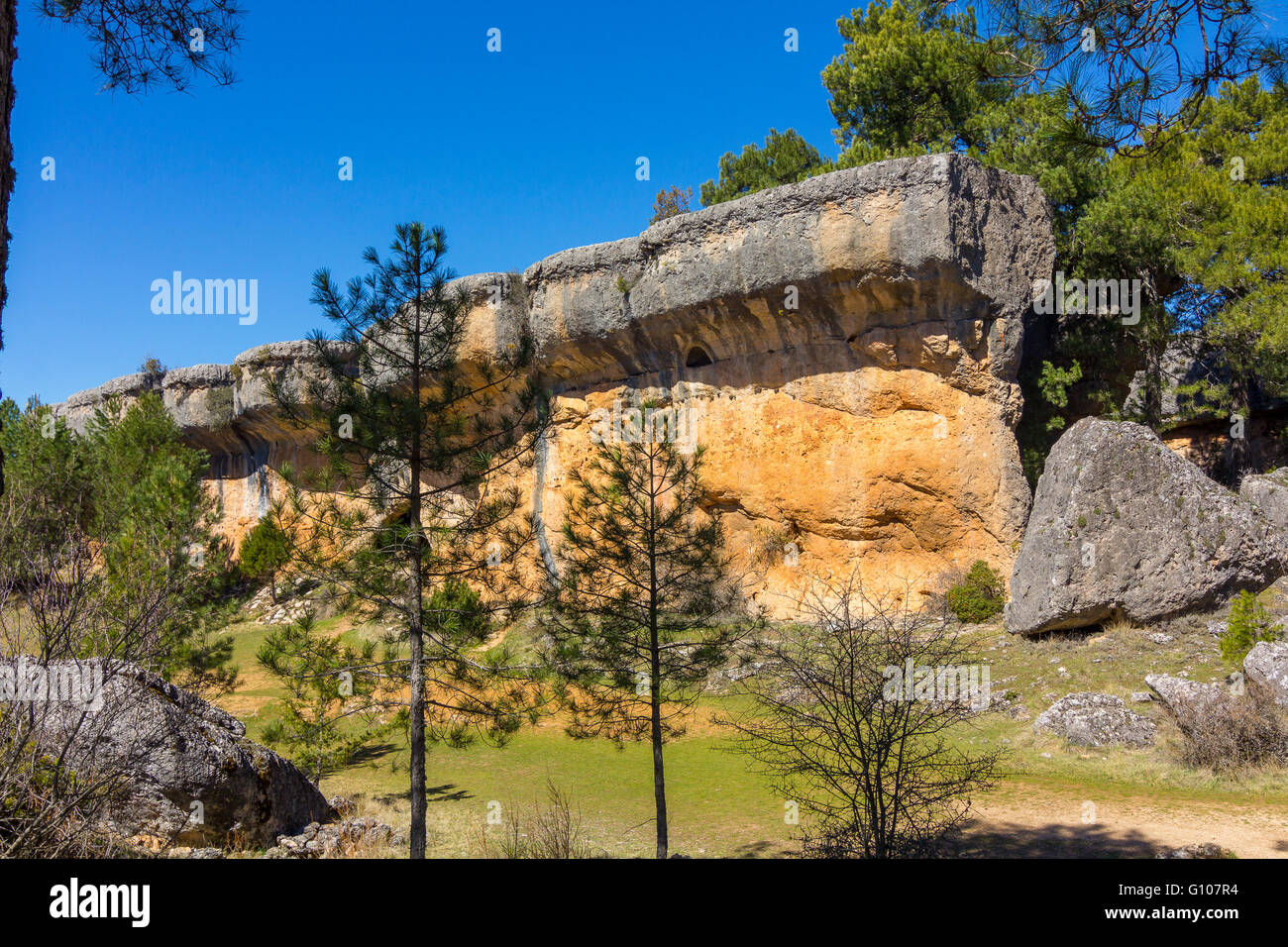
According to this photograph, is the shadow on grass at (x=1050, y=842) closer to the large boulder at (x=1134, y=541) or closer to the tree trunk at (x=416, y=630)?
the tree trunk at (x=416, y=630)

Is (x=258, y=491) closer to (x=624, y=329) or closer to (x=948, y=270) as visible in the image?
(x=624, y=329)

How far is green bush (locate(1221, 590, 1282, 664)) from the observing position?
10875 mm

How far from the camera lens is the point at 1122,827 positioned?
8.34 meters

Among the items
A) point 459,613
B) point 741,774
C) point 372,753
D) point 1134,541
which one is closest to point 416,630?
point 459,613

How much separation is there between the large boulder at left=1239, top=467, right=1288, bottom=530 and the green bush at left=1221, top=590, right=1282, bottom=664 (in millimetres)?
3514

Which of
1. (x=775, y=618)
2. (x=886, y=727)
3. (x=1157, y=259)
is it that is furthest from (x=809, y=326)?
(x=886, y=727)

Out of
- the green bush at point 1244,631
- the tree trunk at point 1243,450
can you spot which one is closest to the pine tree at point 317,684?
the green bush at point 1244,631

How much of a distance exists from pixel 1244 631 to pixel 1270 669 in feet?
Answer: 4.32

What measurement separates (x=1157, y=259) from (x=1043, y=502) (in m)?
8.40

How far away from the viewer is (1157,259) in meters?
19.2

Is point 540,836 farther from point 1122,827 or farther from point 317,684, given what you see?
point 1122,827

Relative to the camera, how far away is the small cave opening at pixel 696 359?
20.4 metres

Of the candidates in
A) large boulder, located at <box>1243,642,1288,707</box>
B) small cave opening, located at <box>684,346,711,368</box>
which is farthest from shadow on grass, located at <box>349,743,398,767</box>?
large boulder, located at <box>1243,642,1288,707</box>

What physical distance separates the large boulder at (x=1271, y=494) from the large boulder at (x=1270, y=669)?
479cm
